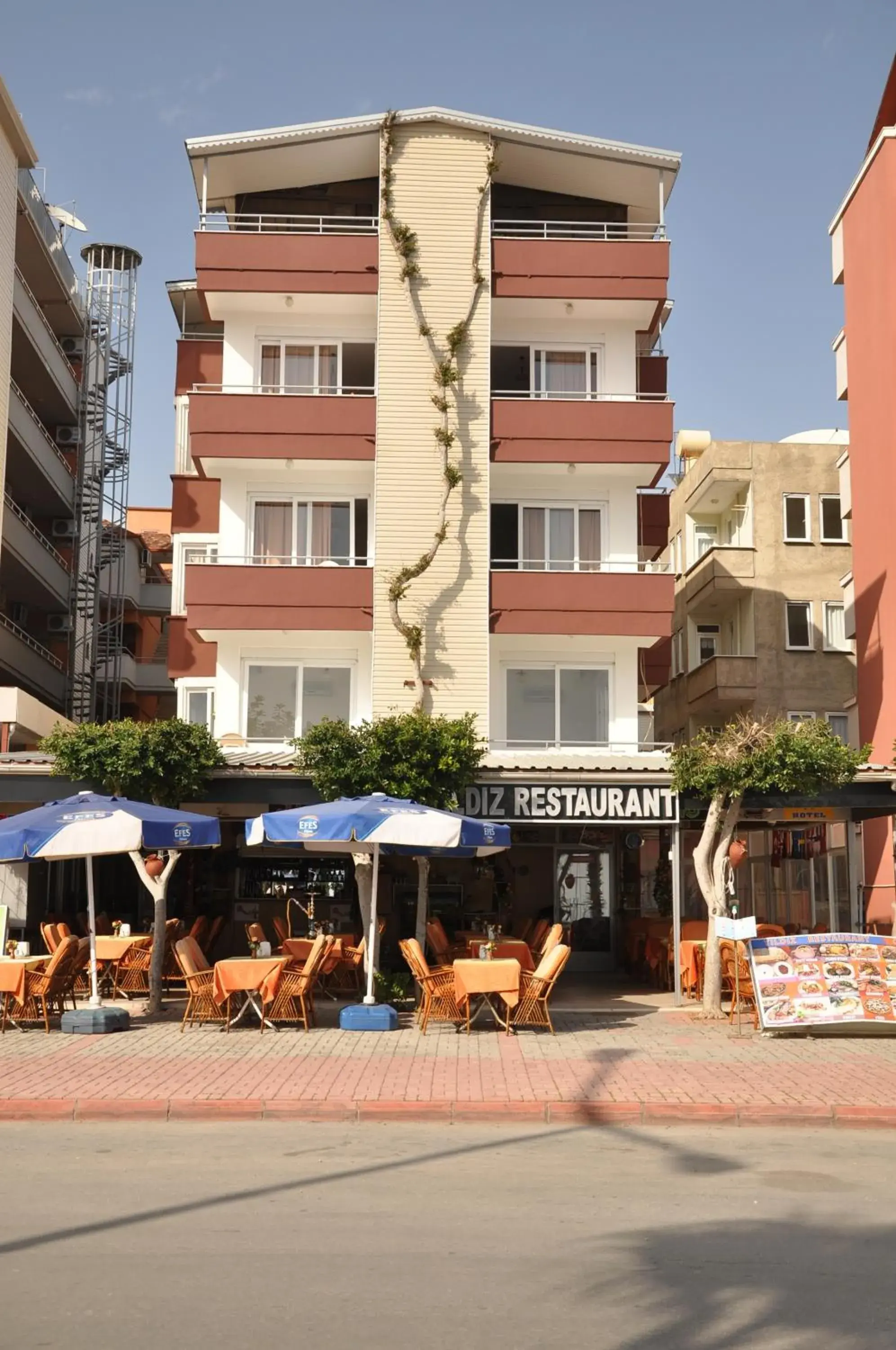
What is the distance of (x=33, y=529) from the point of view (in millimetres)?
39062

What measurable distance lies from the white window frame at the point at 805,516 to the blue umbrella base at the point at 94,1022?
A: 29.7m

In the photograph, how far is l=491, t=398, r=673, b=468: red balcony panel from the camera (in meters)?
28.3

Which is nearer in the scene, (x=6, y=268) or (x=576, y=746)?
(x=576, y=746)

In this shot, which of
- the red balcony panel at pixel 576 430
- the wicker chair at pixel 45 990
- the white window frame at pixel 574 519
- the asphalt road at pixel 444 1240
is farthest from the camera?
the white window frame at pixel 574 519

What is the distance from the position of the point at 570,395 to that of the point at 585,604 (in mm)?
4930

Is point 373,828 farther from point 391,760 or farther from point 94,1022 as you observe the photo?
point 391,760

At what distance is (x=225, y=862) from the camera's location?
28.2 meters

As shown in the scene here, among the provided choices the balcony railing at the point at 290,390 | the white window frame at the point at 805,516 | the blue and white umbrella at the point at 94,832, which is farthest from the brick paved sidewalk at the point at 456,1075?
the white window frame at the point at 805,516

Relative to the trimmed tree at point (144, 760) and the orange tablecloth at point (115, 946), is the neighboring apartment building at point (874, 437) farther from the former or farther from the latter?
the orange tablecloth at point (115, 946)

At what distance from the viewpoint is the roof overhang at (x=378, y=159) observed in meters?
29.2

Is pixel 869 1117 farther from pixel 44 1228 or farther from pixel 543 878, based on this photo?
pixel 543 878

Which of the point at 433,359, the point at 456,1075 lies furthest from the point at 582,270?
the point at 456,1075

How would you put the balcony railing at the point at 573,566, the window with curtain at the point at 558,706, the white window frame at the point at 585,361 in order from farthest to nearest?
the white window frame at the point at 585,361 → the balcony railing at the point at 573,566 → the window with curtain at the point at 558,706

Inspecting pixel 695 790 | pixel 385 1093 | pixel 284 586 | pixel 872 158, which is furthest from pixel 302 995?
pixel 872 158
